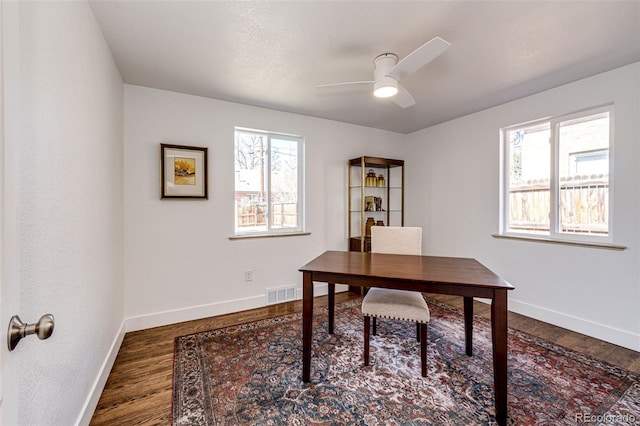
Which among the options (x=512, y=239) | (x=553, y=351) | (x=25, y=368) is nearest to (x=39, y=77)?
(x=25, y=368)

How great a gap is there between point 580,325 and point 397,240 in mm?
1900

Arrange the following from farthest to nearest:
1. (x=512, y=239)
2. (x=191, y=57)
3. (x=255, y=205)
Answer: (x=255, y=205)
(x=512, y=239)
(x=191, y=57)

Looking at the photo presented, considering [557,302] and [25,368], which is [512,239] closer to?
[557,302]

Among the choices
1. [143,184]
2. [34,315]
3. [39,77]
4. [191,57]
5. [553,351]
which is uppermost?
[191,57]

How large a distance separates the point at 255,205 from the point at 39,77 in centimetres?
234

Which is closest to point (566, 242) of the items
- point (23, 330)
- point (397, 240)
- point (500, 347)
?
point (397, 240)

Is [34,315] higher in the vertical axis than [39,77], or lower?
lower

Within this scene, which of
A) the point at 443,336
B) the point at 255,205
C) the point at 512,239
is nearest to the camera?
the point at 443,336

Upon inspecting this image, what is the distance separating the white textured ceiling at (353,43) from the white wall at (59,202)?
0.43m

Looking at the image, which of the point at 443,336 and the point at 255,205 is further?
the point at 255,205

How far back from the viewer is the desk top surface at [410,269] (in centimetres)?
159

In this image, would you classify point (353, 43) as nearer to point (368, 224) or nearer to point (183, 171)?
point (183, 171)

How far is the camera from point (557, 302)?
2688 mm

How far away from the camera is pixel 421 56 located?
1.61m
